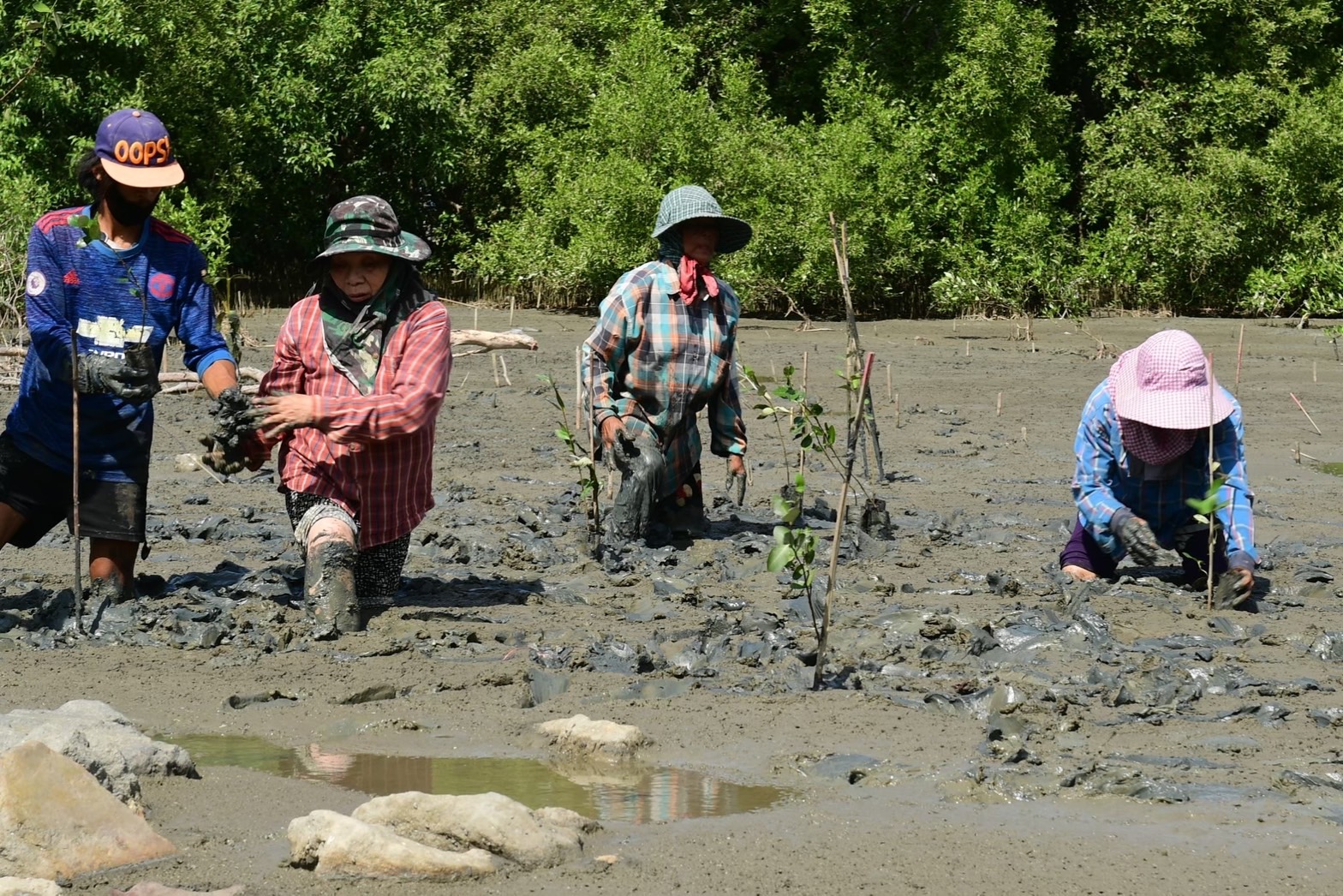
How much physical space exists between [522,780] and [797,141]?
Answer: 21.6 meters

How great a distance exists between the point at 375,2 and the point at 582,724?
71.5ft

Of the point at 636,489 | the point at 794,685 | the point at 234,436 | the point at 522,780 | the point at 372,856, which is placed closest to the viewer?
the point at 372,856

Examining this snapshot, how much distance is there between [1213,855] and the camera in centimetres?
394

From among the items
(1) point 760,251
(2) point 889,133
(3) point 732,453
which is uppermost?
(2) point 889,133

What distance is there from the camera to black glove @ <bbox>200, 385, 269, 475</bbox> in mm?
5871

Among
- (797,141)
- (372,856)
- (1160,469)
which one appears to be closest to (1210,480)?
(1160,469)

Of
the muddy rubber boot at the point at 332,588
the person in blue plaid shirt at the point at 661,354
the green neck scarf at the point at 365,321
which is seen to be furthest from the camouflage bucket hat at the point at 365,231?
the person in blue plaid shirt at the point at 661,354

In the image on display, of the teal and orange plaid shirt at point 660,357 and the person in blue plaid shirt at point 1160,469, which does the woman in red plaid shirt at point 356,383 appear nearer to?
the teal and orange plaid shirt at point 660,357

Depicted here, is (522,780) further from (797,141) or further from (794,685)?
(797,141)

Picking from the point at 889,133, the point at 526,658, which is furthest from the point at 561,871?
the point at 889,133

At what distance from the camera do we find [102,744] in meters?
4.34

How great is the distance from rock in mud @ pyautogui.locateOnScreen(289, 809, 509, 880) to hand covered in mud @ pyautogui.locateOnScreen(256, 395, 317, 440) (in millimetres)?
2274

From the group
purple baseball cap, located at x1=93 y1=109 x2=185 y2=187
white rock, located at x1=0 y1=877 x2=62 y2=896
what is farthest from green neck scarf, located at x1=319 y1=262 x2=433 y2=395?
white rock, located at x1=0 y1=877 x2=62 y2=896

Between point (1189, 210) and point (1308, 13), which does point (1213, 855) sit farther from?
point (1308, 13)
